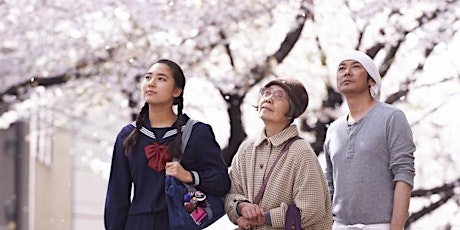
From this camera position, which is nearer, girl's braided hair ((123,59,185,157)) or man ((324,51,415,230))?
girl's braided hair ((123,59,185,157))

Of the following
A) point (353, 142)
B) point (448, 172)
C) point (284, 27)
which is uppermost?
point (284, 27)

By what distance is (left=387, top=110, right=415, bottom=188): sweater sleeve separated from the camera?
4328mm

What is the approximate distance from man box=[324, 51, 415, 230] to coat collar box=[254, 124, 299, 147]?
0.29 meters

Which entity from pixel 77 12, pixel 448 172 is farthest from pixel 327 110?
pixel 77 12

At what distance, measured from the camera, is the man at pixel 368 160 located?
14.3ft

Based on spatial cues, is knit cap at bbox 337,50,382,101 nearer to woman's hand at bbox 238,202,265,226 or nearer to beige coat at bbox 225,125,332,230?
beige coat at bbox 225,125,332,230

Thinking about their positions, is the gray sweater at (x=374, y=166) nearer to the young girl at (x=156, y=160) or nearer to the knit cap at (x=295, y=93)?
the knit cap at (x=295, y=93)

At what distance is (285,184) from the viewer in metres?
4.24

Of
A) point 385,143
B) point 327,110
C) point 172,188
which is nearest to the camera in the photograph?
point 172,188

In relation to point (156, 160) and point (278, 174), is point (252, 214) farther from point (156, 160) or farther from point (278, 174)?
point (156, 160)

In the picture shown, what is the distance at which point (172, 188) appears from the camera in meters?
4.11

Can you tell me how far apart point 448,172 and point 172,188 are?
5521 mm

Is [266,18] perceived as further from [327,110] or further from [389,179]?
[389,179]

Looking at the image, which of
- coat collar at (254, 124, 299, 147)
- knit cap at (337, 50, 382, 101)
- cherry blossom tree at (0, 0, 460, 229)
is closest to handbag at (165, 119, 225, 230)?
coat collar at (254, 124, 299, 147)
